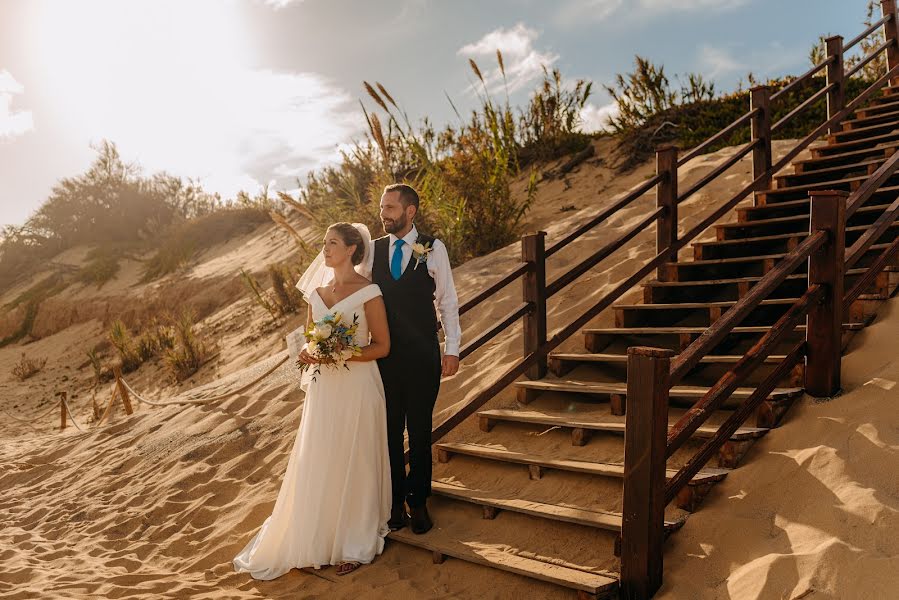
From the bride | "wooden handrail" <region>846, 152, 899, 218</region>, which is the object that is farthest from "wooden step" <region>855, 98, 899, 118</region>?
the bride

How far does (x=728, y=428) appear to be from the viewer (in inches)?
139

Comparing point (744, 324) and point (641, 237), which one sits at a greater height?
point (641, 237)

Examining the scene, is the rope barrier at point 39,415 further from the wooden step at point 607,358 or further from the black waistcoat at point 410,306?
the black waistcoat at point 410,306

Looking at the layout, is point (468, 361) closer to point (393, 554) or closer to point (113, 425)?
point (393, 554)

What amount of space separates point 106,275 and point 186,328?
9.09 metres

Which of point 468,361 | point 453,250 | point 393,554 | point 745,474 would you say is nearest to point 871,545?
point 745,474

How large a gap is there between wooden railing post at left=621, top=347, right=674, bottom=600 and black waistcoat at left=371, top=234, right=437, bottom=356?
136 cm

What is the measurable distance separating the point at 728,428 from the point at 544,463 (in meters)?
1.23

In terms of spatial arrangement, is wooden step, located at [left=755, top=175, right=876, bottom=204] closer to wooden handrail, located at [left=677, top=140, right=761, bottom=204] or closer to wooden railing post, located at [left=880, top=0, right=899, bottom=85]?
wooden handrail, located at [left=677, top=140, right=761, bottom=204]

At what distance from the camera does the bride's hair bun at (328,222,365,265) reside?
407cm

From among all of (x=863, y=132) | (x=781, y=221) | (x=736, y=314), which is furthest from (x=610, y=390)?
(x=863, y=132)

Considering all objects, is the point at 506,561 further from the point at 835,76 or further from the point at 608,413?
the point at 835,76

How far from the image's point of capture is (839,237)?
396cm

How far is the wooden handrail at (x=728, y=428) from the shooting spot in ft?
10.6
